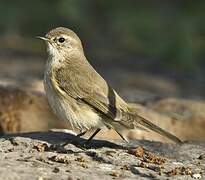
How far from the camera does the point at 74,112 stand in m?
7.94

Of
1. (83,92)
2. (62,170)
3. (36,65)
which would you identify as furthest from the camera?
(36,65)

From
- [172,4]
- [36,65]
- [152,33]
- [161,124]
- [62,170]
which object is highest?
[172,4]

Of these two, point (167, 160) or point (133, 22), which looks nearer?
point (167, 160)

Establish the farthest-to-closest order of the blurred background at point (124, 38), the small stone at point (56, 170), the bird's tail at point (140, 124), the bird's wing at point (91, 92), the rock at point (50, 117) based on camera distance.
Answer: the blurred background at point (124, 38), the rock at point (50, 117), the bird's wing at point (91, 92), the bird's tail at point (140, 124), the small stone at point (56, 170)

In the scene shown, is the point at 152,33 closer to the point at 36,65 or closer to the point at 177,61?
the point at 177,61

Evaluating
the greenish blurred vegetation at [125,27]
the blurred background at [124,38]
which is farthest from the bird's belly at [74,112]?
the greenish blurred vegetation at [125,27]

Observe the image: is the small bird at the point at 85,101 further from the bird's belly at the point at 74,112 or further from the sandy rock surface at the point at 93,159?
the sandy rock surface at the point at 93,159

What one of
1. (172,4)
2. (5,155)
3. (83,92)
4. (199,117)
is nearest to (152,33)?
(172,4)

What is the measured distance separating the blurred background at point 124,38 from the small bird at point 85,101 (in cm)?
529

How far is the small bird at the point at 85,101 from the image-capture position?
25.9 ft

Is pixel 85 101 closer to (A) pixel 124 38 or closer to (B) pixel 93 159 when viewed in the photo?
(B) pixel 93 159

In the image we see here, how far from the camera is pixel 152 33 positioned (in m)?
16.9

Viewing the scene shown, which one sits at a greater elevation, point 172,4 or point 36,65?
point 172,4

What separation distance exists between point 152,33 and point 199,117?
23.9 ft
